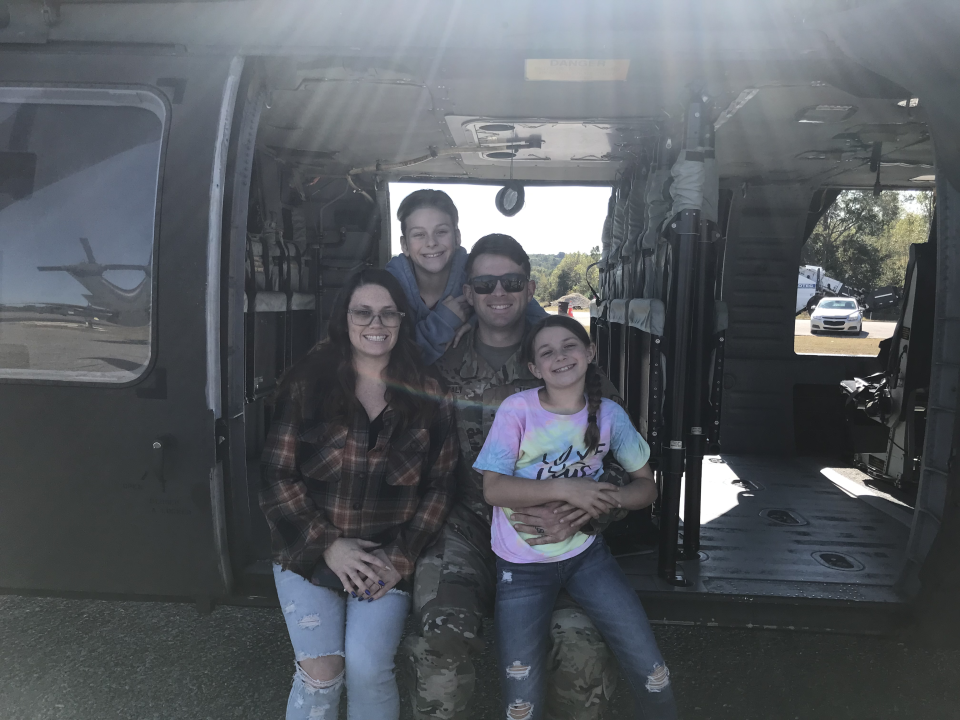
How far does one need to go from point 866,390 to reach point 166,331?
4.47 metres

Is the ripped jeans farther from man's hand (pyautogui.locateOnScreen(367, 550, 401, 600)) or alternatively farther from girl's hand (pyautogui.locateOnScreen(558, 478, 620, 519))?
girl's hand (pyautogui.locateOnScreen(558, 478, 620, 519))

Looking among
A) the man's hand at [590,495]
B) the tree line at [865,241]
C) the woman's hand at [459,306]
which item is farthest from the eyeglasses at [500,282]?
the tree line at [865,241]

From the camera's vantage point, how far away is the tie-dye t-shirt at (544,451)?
6.51 ft

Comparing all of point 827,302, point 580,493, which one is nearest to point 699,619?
point 580,493

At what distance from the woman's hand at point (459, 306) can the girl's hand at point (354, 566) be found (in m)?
0.86

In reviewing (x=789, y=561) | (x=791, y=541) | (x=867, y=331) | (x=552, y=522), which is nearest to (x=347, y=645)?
(x=552, y=522)

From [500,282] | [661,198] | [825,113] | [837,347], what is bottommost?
[837,347]

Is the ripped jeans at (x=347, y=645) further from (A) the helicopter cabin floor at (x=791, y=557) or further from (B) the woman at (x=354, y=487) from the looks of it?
(A) the helicopter cabin floor at (x=791, y=557)

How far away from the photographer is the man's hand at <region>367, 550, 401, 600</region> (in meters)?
1.97

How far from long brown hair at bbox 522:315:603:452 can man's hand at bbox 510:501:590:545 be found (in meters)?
0.19

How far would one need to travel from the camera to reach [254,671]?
8.63 feet

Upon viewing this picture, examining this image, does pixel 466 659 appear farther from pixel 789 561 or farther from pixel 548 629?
pixel 789 561

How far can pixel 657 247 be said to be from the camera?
3.12m

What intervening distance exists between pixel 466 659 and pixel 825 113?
122 inches
